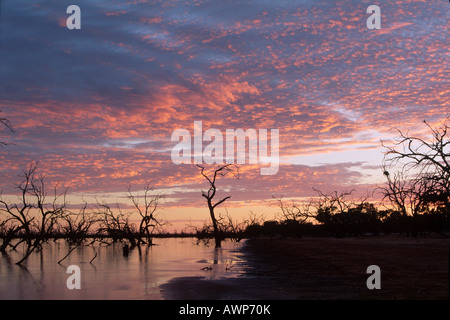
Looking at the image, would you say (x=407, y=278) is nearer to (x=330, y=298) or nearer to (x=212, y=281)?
(x=330, y=298)

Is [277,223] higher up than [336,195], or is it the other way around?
[336,195]

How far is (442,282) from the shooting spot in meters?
12.3

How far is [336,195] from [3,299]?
65.3 m

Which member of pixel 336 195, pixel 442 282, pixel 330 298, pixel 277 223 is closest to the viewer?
pixel 330 298

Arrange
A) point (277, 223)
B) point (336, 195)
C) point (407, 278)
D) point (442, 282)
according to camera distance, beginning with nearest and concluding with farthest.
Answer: point (442, 282)
point (407, 278)
point (336, 195)
point (277, 223)
